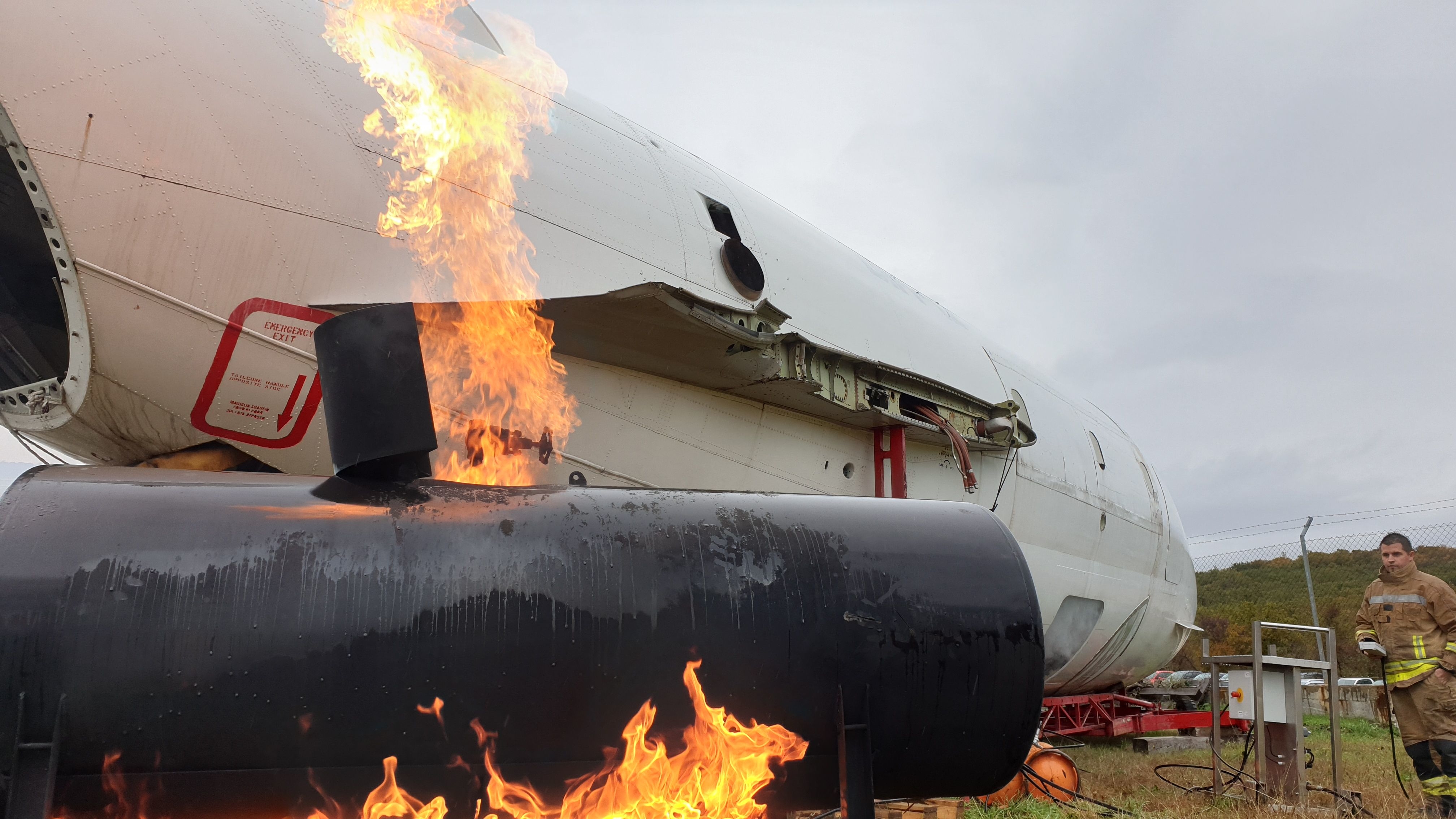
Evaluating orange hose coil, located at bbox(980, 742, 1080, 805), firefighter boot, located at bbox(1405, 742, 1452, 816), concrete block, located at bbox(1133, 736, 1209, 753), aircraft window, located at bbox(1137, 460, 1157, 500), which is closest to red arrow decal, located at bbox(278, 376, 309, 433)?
orange hose coil, located at bbox(980, 742, 1080, 805)

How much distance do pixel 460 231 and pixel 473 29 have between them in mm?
1871

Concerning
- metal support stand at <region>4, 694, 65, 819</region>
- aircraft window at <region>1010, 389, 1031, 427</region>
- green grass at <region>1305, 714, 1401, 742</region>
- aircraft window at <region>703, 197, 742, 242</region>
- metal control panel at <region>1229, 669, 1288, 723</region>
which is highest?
aircraft window at <region>703, 197, 742, 242</region>

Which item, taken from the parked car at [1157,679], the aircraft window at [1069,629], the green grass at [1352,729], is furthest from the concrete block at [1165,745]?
the parked car at [1157,679]

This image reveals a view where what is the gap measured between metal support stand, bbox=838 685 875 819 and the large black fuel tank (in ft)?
0.12

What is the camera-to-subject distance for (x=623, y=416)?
22.3 ft

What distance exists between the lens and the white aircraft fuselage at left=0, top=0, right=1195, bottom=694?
15.7 feet

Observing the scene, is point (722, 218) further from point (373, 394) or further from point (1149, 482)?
point (1149, 482)

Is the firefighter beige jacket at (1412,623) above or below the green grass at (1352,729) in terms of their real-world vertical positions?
above

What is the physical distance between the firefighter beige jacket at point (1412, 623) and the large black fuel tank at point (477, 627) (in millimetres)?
4655

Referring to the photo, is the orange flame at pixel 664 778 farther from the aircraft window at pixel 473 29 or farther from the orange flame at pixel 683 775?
the aircraft window at pixel 473 29

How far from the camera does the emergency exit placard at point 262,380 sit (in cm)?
521

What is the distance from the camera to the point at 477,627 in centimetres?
325

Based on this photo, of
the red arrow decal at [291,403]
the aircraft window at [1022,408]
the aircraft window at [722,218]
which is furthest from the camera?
the aircraft window at [1022,408]

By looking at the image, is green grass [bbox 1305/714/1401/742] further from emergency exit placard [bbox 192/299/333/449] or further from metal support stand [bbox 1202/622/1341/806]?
emergency exit placard [bbox 192/299/333/449]
